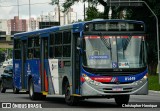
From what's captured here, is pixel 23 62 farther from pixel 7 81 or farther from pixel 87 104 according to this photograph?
pixel 7 81

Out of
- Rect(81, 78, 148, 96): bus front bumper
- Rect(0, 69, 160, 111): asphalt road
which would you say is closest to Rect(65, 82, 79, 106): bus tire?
Rect(0, 69, 160, 111): asphalt road

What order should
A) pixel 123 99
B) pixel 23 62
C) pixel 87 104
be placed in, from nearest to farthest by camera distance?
pixel 123 99
pixel 87 104
pixel 23 62

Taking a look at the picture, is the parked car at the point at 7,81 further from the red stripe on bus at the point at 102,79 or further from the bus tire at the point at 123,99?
the red stripe on bus at the point at 102,79

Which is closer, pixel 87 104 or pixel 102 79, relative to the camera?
pixel 102 79

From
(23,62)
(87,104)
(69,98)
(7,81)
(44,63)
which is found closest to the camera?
(69,98)

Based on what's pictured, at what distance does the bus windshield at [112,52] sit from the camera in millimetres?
19484

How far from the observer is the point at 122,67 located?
1956cm

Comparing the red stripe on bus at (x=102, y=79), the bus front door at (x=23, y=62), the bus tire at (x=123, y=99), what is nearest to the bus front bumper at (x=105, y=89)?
the red stripe on bus at (x=102, y=79)

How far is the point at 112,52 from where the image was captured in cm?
1956

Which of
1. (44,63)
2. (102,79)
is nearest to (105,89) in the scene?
(102,79)

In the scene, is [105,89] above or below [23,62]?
below

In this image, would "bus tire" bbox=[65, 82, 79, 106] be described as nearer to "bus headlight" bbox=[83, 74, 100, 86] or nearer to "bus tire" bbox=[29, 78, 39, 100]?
"bus headlight" bbox=[83, 74, 100, 86]

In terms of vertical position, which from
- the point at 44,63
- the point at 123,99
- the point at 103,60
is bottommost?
the point at 123,99

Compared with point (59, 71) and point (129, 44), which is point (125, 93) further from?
point (59, 71)
